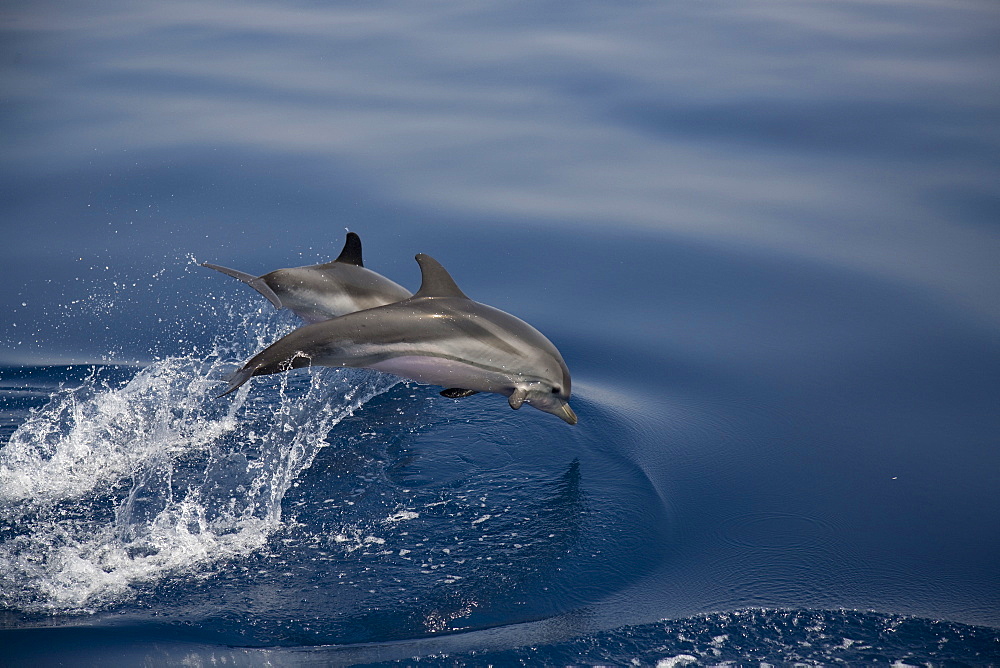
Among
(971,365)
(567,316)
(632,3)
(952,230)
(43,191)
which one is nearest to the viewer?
(971,365)

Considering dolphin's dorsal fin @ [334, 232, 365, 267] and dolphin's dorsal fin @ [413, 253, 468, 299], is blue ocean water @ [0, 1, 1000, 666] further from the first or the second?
dolphin's dorsal fin @ [413, 253, 468, 299]

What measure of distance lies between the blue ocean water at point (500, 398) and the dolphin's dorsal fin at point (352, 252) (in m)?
0.94

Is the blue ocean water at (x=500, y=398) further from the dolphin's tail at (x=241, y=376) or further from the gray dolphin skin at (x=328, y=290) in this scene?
the dolphin's tail at (x=241, y=376)

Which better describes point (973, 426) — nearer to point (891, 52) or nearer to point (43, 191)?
point (43, 191)

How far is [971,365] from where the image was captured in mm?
8062

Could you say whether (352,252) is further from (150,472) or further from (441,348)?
(150,472)

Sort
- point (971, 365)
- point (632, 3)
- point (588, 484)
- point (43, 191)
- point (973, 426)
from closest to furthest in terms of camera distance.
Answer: point (588, 484) < point (973, 426) < point (971, 365) < point (43, 191) < point (632, 3)

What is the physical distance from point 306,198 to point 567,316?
419 centimetres

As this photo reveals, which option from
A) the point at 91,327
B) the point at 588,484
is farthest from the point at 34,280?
the point at 588,484

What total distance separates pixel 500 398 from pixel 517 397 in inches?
37.6

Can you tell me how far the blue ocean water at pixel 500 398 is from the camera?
5164 mm

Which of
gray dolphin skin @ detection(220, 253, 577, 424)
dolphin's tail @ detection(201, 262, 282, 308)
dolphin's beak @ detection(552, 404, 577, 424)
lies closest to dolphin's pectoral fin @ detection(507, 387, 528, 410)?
gray dolphin skin @ detection(220, 253, 577, 424)

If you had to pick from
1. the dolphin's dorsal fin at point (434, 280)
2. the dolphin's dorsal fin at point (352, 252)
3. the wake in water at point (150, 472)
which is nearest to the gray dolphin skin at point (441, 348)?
the dolphin's dorsal fin at point (434, 280)

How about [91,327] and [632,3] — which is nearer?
[91,327]
